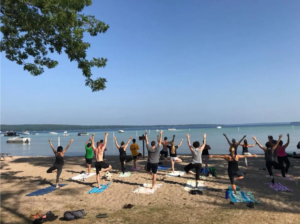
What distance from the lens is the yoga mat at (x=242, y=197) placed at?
7382 millimetres


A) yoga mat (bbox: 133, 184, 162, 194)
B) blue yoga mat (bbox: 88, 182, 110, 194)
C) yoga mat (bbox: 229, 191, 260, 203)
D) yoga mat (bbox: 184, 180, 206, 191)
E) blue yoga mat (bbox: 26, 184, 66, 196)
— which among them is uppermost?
yoga mat (bbox: 229, 191, 260, 203)

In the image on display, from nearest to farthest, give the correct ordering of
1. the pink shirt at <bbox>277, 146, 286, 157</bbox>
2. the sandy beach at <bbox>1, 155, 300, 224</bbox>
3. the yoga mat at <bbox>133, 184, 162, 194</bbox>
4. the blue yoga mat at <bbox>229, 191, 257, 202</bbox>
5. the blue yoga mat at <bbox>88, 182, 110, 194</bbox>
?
the sandy beach at <bbox>1, 155, 300, 224</bbox> → the blue yoga mat at <bbox>229, 191, 257, 202</bbox> → the yoga mat at <bbox>133, 184, 162, 194</bbox> → the blue yoga mat at <bbox>88, 182, 110, 194</bbox> → the pink shirt at <bbox>277, 146, 286, 157</bbox>

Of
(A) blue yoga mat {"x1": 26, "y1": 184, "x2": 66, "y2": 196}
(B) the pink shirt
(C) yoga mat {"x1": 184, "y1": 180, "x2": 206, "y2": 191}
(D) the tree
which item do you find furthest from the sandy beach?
(D) the tree

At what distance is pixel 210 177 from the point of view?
11062 millimetres

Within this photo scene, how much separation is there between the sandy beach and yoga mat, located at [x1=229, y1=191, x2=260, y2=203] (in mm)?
244

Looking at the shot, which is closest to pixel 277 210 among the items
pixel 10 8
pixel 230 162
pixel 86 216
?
pixel 230 162

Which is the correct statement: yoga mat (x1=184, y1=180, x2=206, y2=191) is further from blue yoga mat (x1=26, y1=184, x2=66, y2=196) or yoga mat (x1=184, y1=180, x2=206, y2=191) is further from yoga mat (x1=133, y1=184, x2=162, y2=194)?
blue yoga mat (x1=26, y1=184, x2=66, y2=196)

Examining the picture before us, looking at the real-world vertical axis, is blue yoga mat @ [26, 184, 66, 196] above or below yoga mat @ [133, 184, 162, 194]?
below

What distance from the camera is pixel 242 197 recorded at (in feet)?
25.1

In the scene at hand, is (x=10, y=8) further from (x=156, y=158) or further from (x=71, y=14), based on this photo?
(x=156, y=158)

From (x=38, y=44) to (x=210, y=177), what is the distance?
11021 millimetres

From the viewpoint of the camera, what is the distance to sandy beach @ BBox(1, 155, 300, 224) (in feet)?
19.9

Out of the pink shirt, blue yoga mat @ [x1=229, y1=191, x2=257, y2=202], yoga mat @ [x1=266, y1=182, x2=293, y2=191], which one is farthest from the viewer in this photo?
the pink shirt

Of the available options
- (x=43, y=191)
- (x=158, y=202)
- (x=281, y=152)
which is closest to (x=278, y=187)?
(x=281, y=152)
